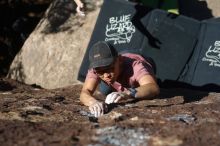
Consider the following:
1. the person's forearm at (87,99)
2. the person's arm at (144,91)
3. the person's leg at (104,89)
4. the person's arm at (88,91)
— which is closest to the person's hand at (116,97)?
the person's arm at (144,91)

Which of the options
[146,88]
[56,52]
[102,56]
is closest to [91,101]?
[102,56]

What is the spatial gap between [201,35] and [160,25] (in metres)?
0.56

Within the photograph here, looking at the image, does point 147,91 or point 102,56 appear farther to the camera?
point 147,91

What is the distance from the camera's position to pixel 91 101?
488 centimetres

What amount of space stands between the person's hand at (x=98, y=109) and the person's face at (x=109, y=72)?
13.2 inches

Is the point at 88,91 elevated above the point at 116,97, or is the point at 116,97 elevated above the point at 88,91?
the point at 116,97

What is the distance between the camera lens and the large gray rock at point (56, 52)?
7.87m

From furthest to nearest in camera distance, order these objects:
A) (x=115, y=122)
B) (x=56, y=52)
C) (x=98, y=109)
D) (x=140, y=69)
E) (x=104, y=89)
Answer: (x=56, y=52)
(x=104, y=89)
(x=140, y=69)
(x=98, y=109)
(x=115, y=122)

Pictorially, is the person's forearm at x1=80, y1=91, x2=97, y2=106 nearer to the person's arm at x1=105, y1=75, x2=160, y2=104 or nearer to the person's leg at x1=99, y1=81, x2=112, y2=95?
the person's arm at x1=105, y1=75, x2=160, y2=104

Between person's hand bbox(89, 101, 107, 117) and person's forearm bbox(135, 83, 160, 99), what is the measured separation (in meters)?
0.42

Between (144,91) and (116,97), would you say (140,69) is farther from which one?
(116,97)

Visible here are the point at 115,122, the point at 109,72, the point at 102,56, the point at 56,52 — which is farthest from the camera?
the point at 56,52

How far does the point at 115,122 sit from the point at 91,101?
29.7 inches

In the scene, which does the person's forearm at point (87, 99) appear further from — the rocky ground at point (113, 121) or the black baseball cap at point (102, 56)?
the black baseball cap at point (102, 56)
